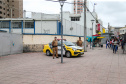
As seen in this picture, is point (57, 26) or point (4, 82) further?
point (57, 26)

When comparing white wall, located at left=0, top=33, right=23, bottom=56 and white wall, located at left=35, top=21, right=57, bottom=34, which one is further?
white wall, located at left=35, top=21, right=57, bottom=34

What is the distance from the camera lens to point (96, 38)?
1130 inches

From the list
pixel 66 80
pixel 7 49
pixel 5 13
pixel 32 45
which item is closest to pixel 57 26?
pixel 32 45

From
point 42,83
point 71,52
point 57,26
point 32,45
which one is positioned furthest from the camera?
point 57,26

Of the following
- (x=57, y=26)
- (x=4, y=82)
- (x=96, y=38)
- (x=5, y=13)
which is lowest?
(x=4, y=82)

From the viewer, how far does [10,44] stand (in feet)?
49.7

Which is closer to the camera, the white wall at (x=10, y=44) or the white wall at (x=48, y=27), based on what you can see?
the white wall at (x=10, y=44)

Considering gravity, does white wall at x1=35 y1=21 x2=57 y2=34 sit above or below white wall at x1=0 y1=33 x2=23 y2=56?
above

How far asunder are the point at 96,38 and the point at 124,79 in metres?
23.6

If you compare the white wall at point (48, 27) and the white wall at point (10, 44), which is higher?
the white wall at point (48, 27)

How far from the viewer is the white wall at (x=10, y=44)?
13769 millimetres

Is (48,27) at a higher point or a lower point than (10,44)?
higher

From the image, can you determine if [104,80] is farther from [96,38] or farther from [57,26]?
[96,38]

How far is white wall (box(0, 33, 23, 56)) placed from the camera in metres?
13.8
